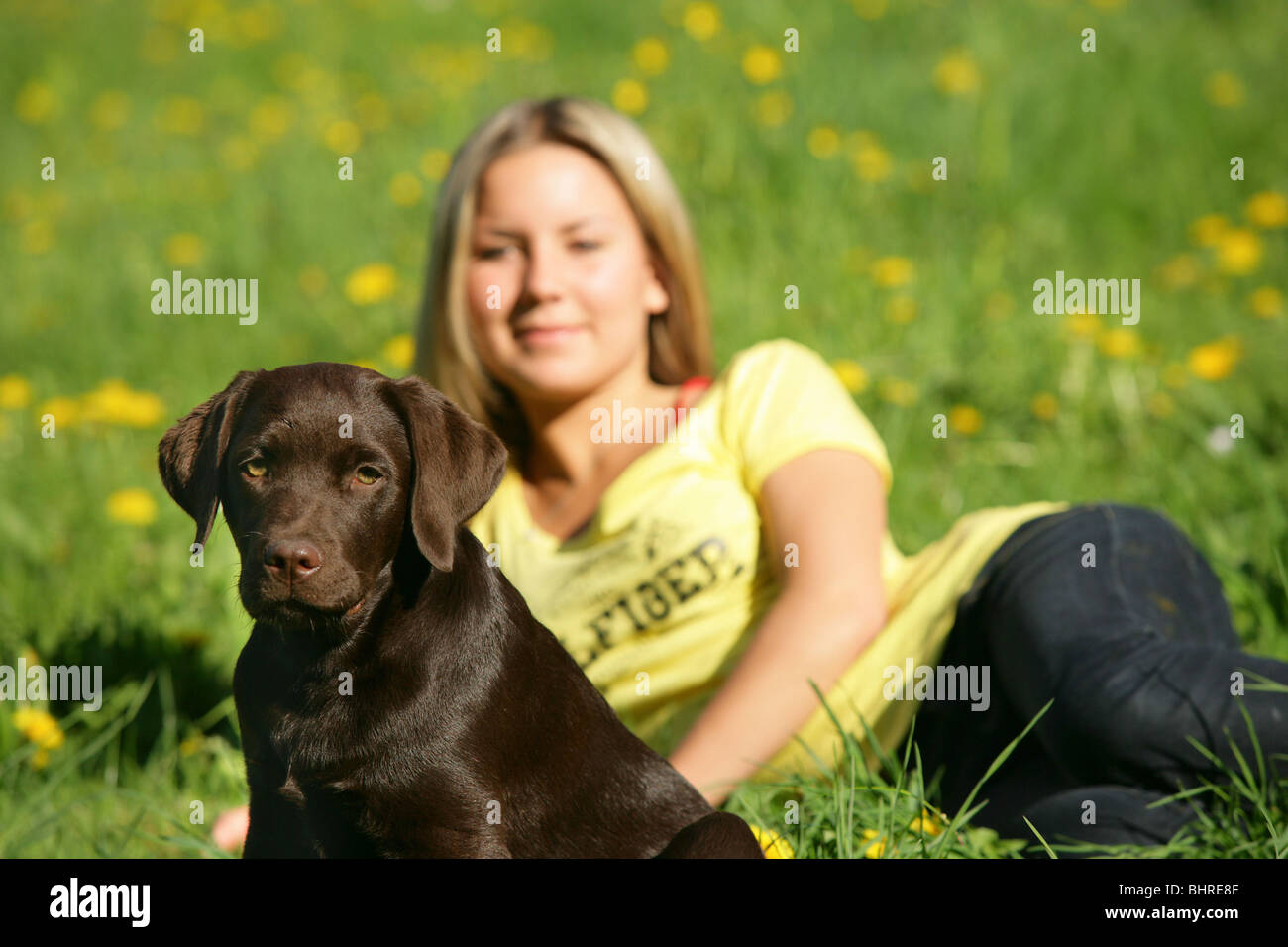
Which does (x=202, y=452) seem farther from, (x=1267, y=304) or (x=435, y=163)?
(x=435, y=163)

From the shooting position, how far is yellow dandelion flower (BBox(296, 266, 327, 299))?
16.5ft

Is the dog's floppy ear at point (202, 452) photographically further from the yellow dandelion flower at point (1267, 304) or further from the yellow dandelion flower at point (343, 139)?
the yellow dandelion flower at point (343, 139)

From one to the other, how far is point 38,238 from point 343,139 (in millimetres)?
1462

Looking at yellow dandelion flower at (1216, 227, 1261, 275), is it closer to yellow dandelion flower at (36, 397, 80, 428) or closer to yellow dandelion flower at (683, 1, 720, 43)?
yellow dandelion flower at (683, 1, 720, 43)

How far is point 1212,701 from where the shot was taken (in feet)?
6.51

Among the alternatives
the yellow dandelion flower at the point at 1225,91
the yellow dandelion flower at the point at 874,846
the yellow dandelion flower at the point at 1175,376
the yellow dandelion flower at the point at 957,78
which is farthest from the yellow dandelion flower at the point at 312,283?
the yellow dandelion flower at the point at 1225,91

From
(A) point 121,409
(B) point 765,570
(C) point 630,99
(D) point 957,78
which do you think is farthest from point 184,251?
(B) point 765,570

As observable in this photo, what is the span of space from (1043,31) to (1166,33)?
2.24 feet

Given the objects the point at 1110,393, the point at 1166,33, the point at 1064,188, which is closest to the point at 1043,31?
the point at 1166,33

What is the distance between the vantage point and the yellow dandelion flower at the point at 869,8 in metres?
6.29

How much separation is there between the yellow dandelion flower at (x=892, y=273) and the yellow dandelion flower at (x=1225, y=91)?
2150mm

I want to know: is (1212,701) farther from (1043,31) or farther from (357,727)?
(1043,31)

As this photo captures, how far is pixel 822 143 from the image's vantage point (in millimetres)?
5254

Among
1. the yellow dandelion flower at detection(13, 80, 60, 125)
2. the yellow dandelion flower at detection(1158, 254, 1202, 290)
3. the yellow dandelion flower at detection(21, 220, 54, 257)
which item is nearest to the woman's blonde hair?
the yellow dandelion flower at detection(1158, 254, 1202, 290)
